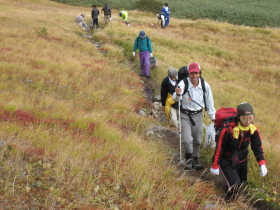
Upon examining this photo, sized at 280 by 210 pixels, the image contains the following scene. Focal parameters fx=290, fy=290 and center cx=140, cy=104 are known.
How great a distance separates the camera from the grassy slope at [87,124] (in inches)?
140

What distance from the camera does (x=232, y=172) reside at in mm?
4449

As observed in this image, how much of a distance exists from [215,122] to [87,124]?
256 cm

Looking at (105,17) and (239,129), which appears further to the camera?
(105,17)

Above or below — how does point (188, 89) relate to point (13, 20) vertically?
below

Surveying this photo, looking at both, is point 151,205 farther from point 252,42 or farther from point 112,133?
point 252,42

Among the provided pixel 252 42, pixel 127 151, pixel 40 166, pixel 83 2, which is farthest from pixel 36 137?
pixel 83 2

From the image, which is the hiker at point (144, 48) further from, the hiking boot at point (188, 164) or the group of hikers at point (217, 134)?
the hiking boot at point (188, 164)

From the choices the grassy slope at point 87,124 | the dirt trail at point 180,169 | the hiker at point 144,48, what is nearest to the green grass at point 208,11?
the grassy slope at point 87,124

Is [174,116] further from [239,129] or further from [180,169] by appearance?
[239,129]

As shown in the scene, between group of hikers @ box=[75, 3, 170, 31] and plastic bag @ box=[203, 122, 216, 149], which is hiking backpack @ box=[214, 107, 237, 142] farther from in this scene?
group of hikers @ box=[75, 3, 170, 31]

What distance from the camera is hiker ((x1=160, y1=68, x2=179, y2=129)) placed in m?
6.92

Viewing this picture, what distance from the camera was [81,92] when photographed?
8.91 metres

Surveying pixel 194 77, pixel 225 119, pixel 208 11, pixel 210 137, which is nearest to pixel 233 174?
pixel 225 119

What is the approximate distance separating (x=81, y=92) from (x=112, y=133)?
3576 mm
